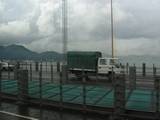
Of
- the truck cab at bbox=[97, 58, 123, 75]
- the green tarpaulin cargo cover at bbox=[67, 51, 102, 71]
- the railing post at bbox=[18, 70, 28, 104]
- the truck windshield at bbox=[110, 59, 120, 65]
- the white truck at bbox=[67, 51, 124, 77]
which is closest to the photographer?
the railing post at bbox=[18, 70, 28, 104]

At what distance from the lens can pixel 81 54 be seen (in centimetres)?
3531

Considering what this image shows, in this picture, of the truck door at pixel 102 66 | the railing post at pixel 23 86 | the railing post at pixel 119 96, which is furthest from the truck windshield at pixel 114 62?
the railing post at pixel 119 96

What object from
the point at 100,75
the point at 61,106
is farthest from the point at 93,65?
the point at 61,106

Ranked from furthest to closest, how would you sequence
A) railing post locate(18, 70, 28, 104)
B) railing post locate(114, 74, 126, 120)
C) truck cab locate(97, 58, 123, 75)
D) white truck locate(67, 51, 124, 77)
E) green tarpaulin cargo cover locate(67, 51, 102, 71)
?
green tarpaulin cargo cover locate(67, 51, 102, 71) → white truck locate(67, 51, 124, 77) → truck cab locate(97, 58, 123, 75) → railing post locate(18, 70, 28, 104) → railing post locate(114, 74, 126, 120)

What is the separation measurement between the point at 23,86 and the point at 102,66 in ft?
60.3

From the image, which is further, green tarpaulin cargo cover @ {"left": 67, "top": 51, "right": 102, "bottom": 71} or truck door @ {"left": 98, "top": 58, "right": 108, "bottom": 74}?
green tarpaulin cargo cover @ {"left": 67, "top": 51, "right": 102, "bottom": 71}

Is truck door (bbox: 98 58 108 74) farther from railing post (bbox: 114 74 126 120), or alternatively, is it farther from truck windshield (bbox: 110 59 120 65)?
railing post (bbox: 114 74 126 120)

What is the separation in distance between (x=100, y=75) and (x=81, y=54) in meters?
3.92

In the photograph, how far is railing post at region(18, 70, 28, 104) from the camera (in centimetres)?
1445

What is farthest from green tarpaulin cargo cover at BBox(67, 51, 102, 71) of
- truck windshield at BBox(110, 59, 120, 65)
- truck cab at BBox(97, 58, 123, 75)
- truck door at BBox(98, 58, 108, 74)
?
truck windshield at BBox(110, 59, 120, 65)

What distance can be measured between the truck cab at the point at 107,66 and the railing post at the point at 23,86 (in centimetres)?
1766

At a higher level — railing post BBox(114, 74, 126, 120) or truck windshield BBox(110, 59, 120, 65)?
truck windshield BBox(110, 59, 120, 65)

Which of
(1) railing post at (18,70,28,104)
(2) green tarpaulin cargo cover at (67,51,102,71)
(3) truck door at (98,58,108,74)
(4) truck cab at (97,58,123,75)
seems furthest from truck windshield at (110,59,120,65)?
(1) railing post at (18,70,28,104)

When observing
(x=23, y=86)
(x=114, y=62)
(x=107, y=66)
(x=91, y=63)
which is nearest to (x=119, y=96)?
(x=23, y=86)
